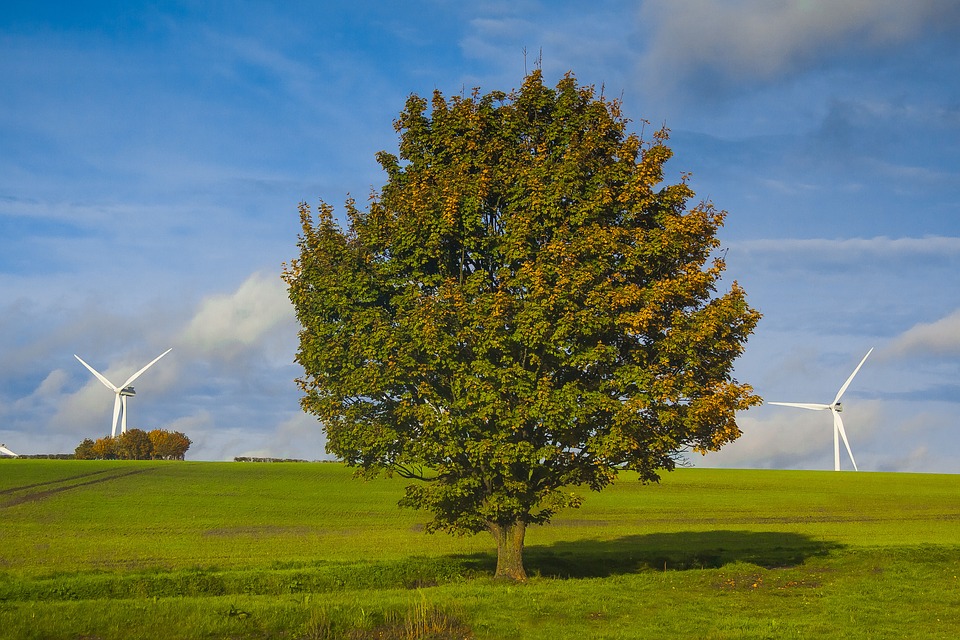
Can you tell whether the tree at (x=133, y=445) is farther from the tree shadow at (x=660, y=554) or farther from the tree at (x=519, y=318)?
the tree at (x=519, y=318)

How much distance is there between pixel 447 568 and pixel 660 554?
12066 mm

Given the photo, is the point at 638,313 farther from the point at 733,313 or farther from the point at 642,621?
the point at 642,621

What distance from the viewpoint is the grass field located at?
2325cm

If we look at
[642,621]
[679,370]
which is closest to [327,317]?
[679,370]

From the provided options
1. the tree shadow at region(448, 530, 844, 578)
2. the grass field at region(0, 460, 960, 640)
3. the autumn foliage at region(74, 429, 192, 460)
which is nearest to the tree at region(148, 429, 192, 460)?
the autumn foliage at region(74, 429, 192, 460)

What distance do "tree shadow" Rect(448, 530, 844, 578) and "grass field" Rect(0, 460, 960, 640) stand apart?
17 cm

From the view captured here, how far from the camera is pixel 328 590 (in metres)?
31.1

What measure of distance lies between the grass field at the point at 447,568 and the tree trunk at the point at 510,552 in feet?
2.61

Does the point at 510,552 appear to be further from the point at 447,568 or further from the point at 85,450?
the point at 85,450

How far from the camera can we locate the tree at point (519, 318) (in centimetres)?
2950

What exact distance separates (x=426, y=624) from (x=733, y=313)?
15622 mm

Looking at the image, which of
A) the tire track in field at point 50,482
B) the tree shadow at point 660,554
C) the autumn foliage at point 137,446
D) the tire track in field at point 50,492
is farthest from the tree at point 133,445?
the tree shadow at point 660,554

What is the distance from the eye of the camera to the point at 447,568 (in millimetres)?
35406

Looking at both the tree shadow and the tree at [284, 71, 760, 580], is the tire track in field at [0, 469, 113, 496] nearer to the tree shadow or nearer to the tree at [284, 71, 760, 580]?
the tree shadow
